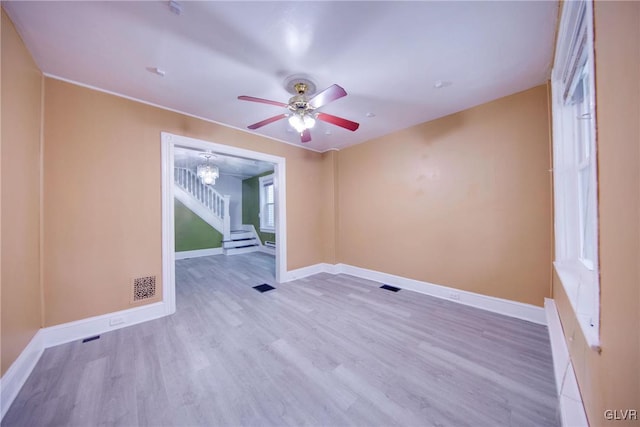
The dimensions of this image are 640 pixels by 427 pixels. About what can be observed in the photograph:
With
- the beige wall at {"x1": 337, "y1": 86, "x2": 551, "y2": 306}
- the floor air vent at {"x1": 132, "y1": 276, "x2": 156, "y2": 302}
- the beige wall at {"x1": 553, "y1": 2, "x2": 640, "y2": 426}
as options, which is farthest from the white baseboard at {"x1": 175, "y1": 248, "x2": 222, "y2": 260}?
the beige wall at {"x1": 553, "y1": 2, "x2": 640, "y2": 426}

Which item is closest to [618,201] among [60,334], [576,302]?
[576,302]

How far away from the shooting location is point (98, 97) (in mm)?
2215

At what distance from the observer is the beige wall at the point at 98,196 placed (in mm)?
2016

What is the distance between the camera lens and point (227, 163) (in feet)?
18.6

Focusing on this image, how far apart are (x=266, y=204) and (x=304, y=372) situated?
5.63 m

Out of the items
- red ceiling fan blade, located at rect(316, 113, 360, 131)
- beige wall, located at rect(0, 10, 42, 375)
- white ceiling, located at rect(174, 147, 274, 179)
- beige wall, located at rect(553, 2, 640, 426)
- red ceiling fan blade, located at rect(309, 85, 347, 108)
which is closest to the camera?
beige wall, located at rect(553, 2, 640, 426)

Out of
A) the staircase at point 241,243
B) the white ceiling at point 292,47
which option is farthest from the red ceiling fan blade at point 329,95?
the staircase at point 241,243

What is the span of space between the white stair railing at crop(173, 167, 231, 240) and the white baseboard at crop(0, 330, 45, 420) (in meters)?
4.61

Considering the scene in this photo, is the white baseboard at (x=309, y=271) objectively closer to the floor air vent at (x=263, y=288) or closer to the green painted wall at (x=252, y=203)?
the floor air vent at (x=263, y=288)

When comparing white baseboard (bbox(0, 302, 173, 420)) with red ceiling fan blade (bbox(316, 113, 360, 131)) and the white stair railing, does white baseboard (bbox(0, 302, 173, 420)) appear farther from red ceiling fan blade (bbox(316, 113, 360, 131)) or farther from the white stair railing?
the white stair railing

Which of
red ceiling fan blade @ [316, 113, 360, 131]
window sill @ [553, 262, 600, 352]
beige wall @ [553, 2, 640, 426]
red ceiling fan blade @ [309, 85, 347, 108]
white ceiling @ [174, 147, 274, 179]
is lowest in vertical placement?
window sill @ [553, 262, 600, 352]

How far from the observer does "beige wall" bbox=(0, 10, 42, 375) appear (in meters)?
1.37

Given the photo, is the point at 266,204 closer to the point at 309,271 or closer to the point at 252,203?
the point at 252,203

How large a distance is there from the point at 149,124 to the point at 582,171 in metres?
4.26
